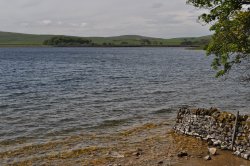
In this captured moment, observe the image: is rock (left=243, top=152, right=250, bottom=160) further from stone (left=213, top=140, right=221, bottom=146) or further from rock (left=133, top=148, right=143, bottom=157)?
rock (left=133, top=148, right=143, bottom=157)

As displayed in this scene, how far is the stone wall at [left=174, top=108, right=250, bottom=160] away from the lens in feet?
75.9

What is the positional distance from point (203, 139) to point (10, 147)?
14.0 m

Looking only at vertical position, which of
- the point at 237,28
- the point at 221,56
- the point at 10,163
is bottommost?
the point at 10,163

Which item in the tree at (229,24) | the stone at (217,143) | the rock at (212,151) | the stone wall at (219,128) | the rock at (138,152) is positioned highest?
the tree at (229,24)

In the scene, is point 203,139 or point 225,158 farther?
point 203,139

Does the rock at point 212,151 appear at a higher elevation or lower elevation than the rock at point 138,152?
higher

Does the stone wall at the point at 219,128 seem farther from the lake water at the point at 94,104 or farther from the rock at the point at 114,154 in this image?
the lake water at the point at 94,104

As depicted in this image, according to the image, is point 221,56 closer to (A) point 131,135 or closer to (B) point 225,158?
(B) point 225,158

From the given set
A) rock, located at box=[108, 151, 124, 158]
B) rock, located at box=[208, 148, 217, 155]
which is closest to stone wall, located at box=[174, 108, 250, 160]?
rock, located at box=[208, 148, 217, 155]

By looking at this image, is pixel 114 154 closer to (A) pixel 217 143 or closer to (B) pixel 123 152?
(B) pixel 123 152

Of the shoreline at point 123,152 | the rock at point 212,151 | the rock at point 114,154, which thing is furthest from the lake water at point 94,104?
the rock at point 212,151

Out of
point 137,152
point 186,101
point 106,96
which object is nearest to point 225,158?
point 137,152

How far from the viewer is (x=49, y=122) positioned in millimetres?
33094

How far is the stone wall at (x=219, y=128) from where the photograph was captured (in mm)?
23141
